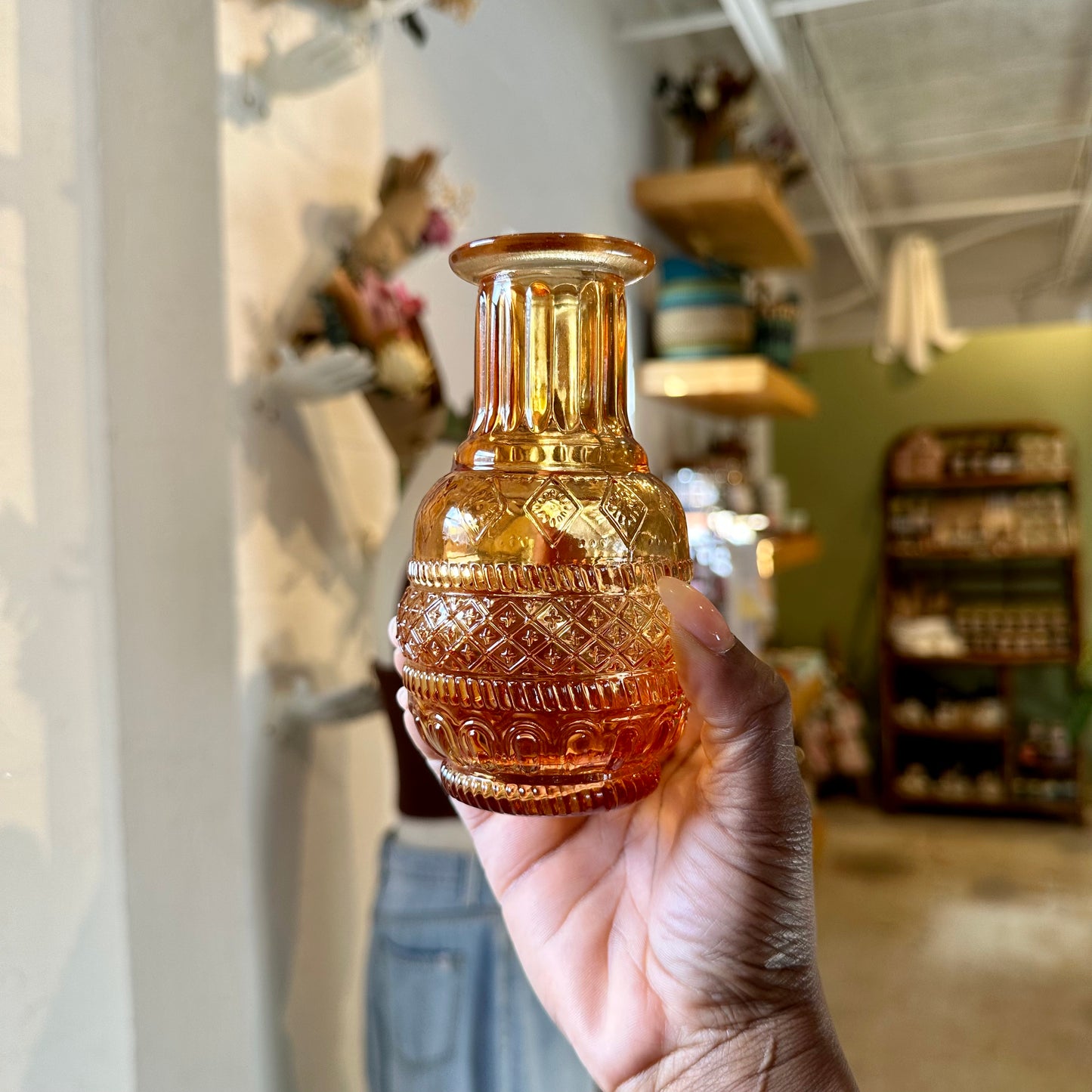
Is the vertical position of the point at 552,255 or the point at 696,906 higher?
the point at 552,255

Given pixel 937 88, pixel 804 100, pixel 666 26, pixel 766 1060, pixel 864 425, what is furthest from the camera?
pixel 864 425

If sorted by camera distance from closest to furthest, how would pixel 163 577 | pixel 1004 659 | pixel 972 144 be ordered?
pixel 163 577
pixel 972 144
pixel 1004 659

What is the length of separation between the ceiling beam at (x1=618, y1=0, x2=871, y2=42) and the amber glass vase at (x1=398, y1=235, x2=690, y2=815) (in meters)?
2.05

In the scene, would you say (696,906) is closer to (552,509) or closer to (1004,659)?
(552,509)

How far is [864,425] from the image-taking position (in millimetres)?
5277

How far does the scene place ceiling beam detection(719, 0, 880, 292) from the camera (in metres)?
2.34

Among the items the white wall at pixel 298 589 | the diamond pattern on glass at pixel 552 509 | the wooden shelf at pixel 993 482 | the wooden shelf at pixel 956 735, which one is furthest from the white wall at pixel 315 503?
the wooden shelf at pixel 956 735

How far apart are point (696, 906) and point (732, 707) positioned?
20 cm

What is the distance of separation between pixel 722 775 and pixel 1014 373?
5.01 m

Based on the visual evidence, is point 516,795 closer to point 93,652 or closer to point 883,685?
point 93,652

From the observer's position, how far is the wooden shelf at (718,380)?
302cm

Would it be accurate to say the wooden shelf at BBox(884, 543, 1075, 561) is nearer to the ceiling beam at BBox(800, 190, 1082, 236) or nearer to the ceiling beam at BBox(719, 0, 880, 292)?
the ceiling beam at BBox(719, 0, 880, 292)

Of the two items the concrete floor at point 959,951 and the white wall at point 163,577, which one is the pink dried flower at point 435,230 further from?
the concrete floor at point 959,951

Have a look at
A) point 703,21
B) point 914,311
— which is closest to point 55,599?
point 703,21
